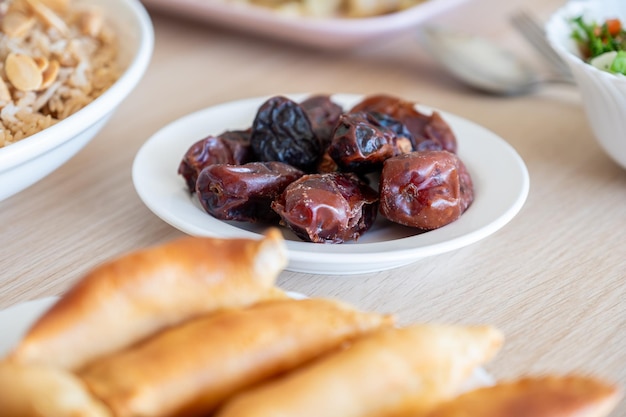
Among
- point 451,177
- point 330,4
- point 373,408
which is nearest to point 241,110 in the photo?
point 451,177

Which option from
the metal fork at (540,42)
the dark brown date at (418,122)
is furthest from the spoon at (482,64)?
the dark brown date at (418,122)

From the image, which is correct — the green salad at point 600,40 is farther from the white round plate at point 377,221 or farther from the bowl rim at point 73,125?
the bowl rim at point 73,125

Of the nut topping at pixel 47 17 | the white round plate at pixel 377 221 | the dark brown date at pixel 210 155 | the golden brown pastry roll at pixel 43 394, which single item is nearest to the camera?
the golden brown pastry roll at pixel 43 394

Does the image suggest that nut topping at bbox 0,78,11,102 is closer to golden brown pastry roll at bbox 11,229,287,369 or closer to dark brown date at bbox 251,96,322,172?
dark brown date at bbox 251,96,322,172

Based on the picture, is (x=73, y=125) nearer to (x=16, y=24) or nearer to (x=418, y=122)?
(x=16, y=24)

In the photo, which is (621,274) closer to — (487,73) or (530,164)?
(530,164)

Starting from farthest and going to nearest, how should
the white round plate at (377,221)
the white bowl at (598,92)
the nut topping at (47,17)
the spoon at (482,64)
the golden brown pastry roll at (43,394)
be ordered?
the spoon at (482,64) < the nut topping at (47,17) < the white bowl at (598,92) < the white round plate at (377,221) < the golden brown pastry roll at (43,394)
